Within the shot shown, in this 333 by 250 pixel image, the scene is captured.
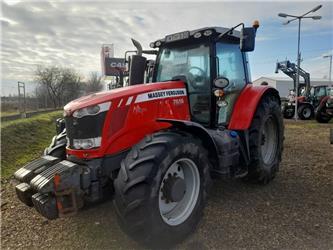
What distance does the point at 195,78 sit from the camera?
4059mm

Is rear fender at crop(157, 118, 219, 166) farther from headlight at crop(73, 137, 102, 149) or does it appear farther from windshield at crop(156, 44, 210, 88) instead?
windshield at crop(156, 44, 210, 88)

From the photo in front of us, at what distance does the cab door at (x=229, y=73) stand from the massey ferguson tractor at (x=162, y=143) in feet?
0.05

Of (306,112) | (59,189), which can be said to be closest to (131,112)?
(59,189)

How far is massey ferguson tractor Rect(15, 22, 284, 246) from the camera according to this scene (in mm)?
2742

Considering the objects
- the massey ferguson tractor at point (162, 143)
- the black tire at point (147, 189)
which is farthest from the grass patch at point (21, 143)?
the black tire at point (147, 189)

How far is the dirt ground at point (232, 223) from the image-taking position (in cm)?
311

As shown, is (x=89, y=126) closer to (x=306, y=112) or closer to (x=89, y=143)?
(x=89, y=143)

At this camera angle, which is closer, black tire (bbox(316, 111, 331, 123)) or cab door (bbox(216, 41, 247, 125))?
cab door (bbox(216, 41, 247, 125))

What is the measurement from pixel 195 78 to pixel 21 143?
22.4 ft

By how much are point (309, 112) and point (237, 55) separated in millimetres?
14903

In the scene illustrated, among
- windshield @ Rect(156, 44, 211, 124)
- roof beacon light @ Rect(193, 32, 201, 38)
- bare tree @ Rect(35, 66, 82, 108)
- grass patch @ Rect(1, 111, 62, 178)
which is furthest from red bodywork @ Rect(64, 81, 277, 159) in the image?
bare tree @ Rect(35, 66, 82, 108)

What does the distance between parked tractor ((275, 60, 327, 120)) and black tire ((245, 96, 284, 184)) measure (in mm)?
13793

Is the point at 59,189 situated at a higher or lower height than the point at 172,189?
higher

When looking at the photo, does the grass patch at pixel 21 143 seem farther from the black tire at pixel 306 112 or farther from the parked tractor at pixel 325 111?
the black tire at pixel 306 112
